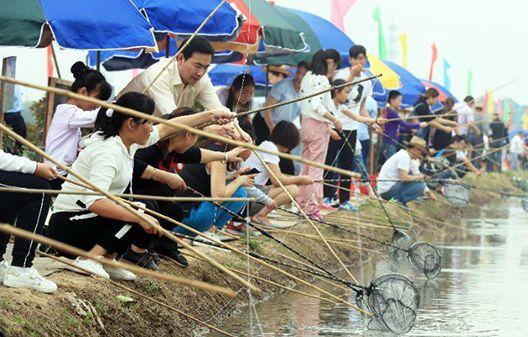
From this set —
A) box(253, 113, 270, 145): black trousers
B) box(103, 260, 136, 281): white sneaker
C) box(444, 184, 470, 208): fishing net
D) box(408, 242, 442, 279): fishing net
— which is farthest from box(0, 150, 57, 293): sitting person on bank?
box(444, 184, 470, 208): fishing net

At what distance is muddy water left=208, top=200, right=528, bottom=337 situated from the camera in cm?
833

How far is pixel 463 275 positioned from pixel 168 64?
13.9ft

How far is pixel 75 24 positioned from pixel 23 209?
116 inches

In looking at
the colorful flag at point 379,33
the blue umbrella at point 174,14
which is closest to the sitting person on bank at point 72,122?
the blue umbrella at point 174,14

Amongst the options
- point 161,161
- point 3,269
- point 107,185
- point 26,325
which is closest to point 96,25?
point 161,161

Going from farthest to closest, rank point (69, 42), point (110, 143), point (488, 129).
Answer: point (488, 129) → point (69, 42) → point (110, 143)

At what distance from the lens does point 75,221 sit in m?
7.59

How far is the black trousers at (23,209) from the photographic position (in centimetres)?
679

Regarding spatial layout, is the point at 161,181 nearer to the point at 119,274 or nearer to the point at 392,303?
the point at 119,274

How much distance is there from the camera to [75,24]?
9.56 meters

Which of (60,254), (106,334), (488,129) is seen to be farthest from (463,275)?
(488,129)

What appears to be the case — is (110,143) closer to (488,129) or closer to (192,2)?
(192,2)

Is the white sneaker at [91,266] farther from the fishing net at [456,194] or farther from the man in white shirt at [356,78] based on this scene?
the fishing net at [456,194]

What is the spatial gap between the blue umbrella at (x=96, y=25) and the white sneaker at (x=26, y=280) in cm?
285
